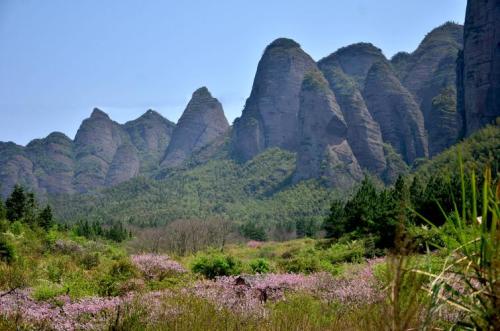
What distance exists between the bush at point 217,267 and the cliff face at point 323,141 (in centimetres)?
12443

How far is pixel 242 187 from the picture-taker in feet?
557

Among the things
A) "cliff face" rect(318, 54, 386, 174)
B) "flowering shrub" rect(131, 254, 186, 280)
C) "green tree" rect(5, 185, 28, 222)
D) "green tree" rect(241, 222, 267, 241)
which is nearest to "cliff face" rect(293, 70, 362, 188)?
"cliff face" rect(318, 54, 386, 174)

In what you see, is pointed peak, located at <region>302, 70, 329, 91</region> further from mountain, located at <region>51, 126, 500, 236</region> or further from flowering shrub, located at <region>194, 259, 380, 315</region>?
flowering shrub, located at <region>194, 259, 380, 315</region>

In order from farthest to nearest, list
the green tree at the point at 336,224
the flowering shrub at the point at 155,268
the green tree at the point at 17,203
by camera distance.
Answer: the green tree at the point at 17,203 → the green tree at the point at 336,224 → the flowering shrub at the point at 155,268

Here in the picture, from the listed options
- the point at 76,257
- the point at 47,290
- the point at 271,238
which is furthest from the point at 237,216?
the point at 47,290

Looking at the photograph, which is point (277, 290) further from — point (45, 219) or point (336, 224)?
point (45, 219)

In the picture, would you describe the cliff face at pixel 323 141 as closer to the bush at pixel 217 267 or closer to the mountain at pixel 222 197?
the mountain at pixel 222 197

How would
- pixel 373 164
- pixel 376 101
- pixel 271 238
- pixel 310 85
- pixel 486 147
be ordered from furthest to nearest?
pixel 376 101 < pixel 310 85 < pixel 373 164 < pixel 271 238 < pixel 486 147

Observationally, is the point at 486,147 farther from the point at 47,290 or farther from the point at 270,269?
the point at 47,290

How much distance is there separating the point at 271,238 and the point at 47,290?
73.3m

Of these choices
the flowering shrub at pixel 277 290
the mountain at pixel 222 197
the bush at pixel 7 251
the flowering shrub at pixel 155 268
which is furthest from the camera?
the mountain at pixel 222 197

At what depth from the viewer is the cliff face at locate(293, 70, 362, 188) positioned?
142125 millimetres

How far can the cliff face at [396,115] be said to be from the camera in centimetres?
17075

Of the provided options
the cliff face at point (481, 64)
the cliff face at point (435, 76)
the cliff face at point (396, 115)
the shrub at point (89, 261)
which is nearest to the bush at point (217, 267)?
the shrub at point (89, 261)
